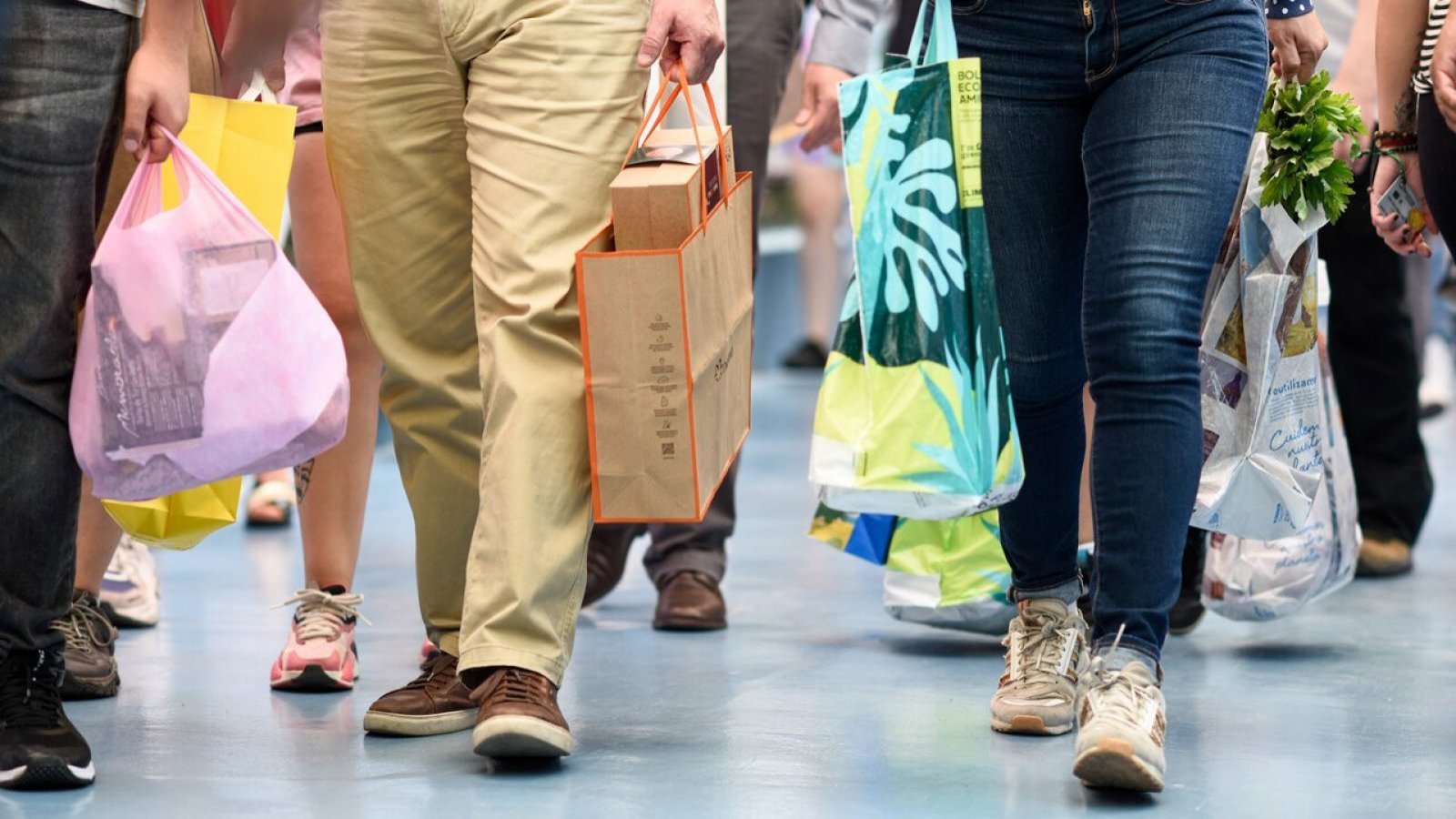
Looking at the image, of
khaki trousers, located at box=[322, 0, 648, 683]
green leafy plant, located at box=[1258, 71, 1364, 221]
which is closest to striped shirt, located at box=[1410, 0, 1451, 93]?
green leafy plant, located at box=[1258, 71, 1364, 221]

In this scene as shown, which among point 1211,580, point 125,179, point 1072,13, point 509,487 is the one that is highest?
point 1072,13

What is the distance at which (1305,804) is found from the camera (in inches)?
90.1

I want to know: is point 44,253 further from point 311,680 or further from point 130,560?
point 130,560

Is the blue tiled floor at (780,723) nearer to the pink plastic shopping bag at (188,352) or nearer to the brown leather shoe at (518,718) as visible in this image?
the brown leather shoe at (518,718)

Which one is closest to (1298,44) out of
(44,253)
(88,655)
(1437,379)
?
(44,253)

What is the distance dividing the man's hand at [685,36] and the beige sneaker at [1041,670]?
0.94m

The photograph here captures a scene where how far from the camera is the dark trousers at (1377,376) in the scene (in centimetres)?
429

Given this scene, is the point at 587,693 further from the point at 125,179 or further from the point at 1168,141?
the point at 1168,141

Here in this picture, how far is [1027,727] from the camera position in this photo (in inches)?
105

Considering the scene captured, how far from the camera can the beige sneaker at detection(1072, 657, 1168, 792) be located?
225cm

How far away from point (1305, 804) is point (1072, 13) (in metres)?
1.03

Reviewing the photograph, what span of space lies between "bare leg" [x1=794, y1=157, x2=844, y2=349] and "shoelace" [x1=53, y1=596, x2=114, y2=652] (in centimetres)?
549

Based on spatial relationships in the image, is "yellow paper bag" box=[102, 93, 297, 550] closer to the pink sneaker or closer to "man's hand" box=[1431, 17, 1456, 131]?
the pink sneaker

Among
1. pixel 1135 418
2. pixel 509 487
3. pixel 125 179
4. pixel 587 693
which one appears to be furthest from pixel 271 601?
pixel 1135 418
